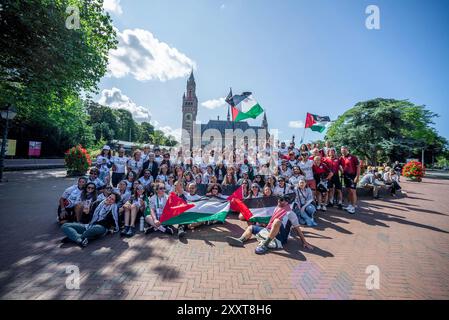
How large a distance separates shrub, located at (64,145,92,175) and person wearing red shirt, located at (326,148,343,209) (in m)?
18.4

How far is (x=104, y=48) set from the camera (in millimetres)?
13859

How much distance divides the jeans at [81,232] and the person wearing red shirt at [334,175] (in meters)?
8.27

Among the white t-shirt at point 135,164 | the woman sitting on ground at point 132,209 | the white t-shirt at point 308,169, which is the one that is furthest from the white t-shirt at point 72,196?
the white t-shirt at point 308,169

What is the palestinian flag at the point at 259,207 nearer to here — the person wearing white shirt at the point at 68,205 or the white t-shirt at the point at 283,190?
the white t-shirt at the point at 283,190

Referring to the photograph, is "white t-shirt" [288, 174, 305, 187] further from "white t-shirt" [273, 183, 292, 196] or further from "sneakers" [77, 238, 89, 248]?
"sneakers" [77, 238, 89, 248]

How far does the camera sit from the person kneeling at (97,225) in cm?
481

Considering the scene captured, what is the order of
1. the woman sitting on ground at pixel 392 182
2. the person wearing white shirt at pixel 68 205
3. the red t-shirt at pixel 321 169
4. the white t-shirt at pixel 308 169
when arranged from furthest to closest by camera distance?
1. the woman sitting on ground at pixel 392 182
2. the red t-shirt at pixel 321 169
3. the white t-shirt at pixel 308 169
4. the person wearing white shirt at pixel 68 205

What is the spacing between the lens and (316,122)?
12812 millimetres

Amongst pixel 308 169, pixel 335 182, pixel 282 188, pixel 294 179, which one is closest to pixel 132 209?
pixel 282 188

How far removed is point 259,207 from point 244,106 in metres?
6.85

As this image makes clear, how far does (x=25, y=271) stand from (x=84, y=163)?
52.1 ft

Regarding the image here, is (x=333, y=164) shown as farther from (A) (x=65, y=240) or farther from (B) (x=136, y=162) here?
(A) (x=65, y=240)

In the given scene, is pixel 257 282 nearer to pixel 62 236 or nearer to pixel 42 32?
pixel 62 236
